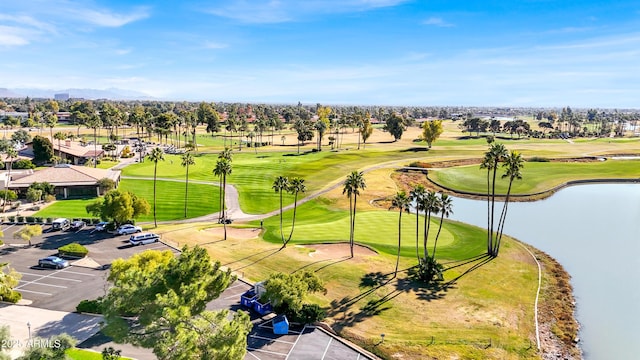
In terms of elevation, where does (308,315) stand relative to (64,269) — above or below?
above

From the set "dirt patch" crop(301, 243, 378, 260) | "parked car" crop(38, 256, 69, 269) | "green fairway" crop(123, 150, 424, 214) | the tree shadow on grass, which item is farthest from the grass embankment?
"green fairway" crop(123, 150, 424, 214)

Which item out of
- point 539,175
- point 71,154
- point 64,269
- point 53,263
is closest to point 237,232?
point 64,269

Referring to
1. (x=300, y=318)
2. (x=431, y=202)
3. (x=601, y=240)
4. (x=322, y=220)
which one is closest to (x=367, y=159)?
(x=322, y=220)

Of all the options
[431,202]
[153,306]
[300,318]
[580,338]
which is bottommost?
[580,338]

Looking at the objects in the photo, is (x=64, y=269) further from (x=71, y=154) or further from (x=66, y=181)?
(x=71, y=154)

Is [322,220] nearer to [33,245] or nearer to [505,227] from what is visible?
[505,227]

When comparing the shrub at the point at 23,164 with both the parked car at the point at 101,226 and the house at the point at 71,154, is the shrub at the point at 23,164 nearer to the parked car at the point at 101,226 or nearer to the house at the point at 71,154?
the house at the point at 71,154
